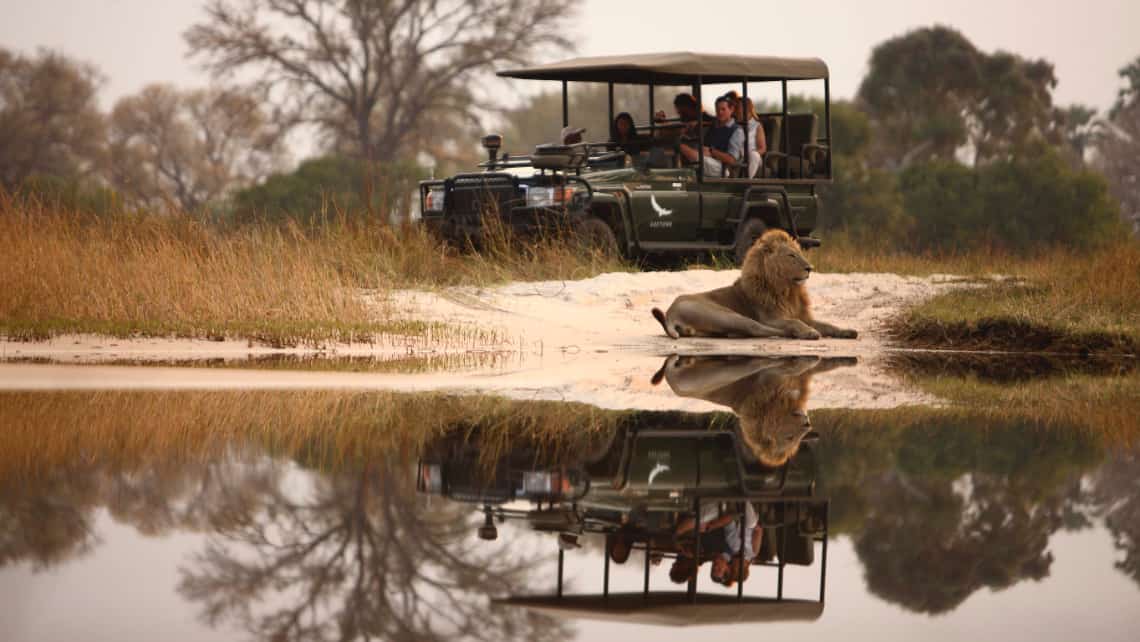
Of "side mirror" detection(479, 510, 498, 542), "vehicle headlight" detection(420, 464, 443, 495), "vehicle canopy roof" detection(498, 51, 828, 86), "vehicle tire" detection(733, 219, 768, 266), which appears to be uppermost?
"vehicle canopy roof" detection(498, 51, 828, 86)

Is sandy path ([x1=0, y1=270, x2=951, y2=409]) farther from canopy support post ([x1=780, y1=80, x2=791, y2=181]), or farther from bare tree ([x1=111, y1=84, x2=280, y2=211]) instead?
bare tree ([x1=111, y1=84, x2=280, y2=211])

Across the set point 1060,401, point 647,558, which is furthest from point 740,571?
point 1060,401

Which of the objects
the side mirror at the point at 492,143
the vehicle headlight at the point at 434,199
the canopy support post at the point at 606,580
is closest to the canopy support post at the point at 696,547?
the canopy support post at the point at 606,580

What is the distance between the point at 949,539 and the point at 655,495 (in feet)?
3.36

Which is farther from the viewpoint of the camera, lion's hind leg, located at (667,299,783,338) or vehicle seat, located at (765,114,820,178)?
vehicle seat, located at (765,114,820,178)

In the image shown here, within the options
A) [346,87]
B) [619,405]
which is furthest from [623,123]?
[346,87]

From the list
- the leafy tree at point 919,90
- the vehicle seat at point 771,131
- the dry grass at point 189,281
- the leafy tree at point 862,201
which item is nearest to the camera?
the dry grass at point 189,281

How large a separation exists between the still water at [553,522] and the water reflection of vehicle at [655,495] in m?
0.02

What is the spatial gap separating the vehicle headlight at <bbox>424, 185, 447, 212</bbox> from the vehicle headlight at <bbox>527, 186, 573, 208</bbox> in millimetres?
1148

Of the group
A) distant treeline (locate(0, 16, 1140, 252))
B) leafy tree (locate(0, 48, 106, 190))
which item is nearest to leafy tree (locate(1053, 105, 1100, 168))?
distant treeline (locate(0, 16, 1140, 252))

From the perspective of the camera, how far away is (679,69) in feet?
59.6

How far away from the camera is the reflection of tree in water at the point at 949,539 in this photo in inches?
181

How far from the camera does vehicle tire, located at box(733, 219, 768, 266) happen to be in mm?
18984

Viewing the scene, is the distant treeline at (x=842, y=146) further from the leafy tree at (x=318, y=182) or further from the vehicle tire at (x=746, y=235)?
the vehicle tire at (x=746, y=235)
